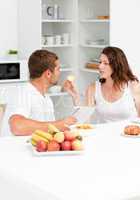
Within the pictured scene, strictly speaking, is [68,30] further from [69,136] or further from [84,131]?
[69,136]

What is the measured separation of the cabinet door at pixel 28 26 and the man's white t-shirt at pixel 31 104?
2090 millimetres

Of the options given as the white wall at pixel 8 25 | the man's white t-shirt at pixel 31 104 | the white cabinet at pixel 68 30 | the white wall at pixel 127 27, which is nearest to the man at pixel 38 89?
the man's white t-shirt at pixel 31 104

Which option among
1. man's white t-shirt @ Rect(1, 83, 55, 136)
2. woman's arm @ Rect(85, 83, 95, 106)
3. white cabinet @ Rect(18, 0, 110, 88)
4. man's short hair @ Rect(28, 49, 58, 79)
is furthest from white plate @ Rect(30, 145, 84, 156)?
white cabinet @ Rect(18, 0, 110, 88)

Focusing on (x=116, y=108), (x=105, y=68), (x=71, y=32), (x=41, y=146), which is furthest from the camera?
(x=71, y=32)

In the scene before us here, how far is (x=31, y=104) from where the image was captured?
3.25 m

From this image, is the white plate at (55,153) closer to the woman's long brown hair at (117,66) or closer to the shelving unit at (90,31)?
the woman's long brown hair at (117,66)

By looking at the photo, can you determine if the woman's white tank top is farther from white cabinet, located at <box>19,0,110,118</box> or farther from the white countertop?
white cabinet, located at <box>19,0,110,118</box>

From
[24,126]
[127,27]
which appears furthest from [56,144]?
[127,27]

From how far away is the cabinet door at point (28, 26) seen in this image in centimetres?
536

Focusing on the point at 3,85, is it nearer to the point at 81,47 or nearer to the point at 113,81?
the point at 81,47

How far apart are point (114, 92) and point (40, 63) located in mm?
795

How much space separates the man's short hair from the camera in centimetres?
329

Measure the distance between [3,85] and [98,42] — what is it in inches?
51.3

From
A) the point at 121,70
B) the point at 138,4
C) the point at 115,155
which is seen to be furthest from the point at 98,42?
the point at 115,155
